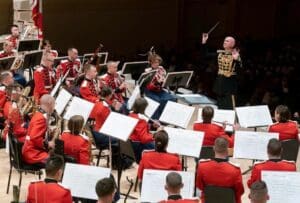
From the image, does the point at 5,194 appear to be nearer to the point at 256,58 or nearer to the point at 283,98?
the point at 283,98

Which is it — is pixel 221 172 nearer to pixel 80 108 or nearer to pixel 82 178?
pixel 82 178

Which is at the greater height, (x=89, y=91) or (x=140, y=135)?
(x=89, y=91)

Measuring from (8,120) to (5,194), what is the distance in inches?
39.1

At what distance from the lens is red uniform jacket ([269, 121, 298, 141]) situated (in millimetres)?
7750

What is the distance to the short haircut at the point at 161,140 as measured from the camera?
6320mm

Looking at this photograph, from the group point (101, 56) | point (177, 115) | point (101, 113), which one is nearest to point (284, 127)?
point (177, 115)

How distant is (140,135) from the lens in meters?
7.81

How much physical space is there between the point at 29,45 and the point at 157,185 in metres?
7.67

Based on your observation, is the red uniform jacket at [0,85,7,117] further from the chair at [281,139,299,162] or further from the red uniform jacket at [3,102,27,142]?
the chair at [281,139,299,162]

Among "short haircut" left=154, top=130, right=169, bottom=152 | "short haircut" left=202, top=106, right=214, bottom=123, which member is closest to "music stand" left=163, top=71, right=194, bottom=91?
"short haircut" left=202, top=106, right=214, bottom=123

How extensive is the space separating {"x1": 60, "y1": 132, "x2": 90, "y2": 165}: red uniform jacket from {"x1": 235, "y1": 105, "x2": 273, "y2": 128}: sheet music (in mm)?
2417

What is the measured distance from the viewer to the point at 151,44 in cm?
2042

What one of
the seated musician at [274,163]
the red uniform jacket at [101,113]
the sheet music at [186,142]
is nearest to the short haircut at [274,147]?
the seated musician at [274,163]

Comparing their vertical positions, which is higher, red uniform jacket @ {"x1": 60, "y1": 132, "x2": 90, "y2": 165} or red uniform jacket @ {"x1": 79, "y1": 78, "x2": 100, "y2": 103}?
red uniform jacket @ {"x1": 79, "y1": 78, "x2": 100, "y2": 103}
